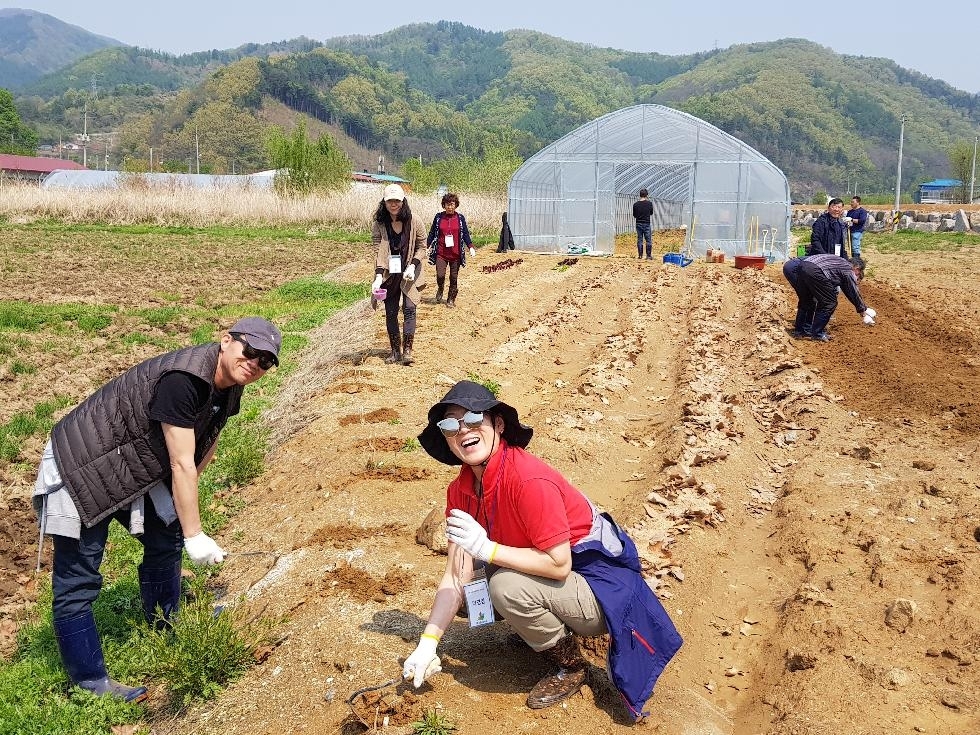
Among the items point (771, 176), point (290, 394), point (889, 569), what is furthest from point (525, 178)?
point (889, 569)

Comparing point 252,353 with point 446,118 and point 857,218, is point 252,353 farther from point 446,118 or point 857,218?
point 446,118

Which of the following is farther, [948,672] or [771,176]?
[771,176]

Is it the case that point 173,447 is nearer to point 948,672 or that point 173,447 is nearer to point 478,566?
point 478,566

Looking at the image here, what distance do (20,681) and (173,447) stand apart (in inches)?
59.0

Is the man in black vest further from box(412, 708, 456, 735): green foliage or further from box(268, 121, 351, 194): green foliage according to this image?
box(268, 121, 351, 194): green foliage

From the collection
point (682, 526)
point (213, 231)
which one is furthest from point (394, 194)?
point (213, 231)

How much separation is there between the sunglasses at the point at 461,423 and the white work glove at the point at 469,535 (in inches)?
12.5

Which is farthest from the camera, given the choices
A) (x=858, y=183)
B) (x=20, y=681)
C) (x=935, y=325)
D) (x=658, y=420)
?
(x=858, y=183)

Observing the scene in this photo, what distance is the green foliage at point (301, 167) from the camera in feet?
139

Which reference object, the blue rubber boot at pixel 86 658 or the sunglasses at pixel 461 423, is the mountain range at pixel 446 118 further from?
the sunglasses at pixel 461 423

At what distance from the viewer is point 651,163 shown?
25.0m

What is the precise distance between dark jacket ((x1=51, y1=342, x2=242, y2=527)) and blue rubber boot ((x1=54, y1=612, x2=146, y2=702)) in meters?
0.50

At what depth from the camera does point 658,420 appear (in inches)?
350

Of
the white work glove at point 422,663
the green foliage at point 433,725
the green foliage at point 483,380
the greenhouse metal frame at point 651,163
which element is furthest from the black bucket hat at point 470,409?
the greenhouse metal frame at point 651,163
